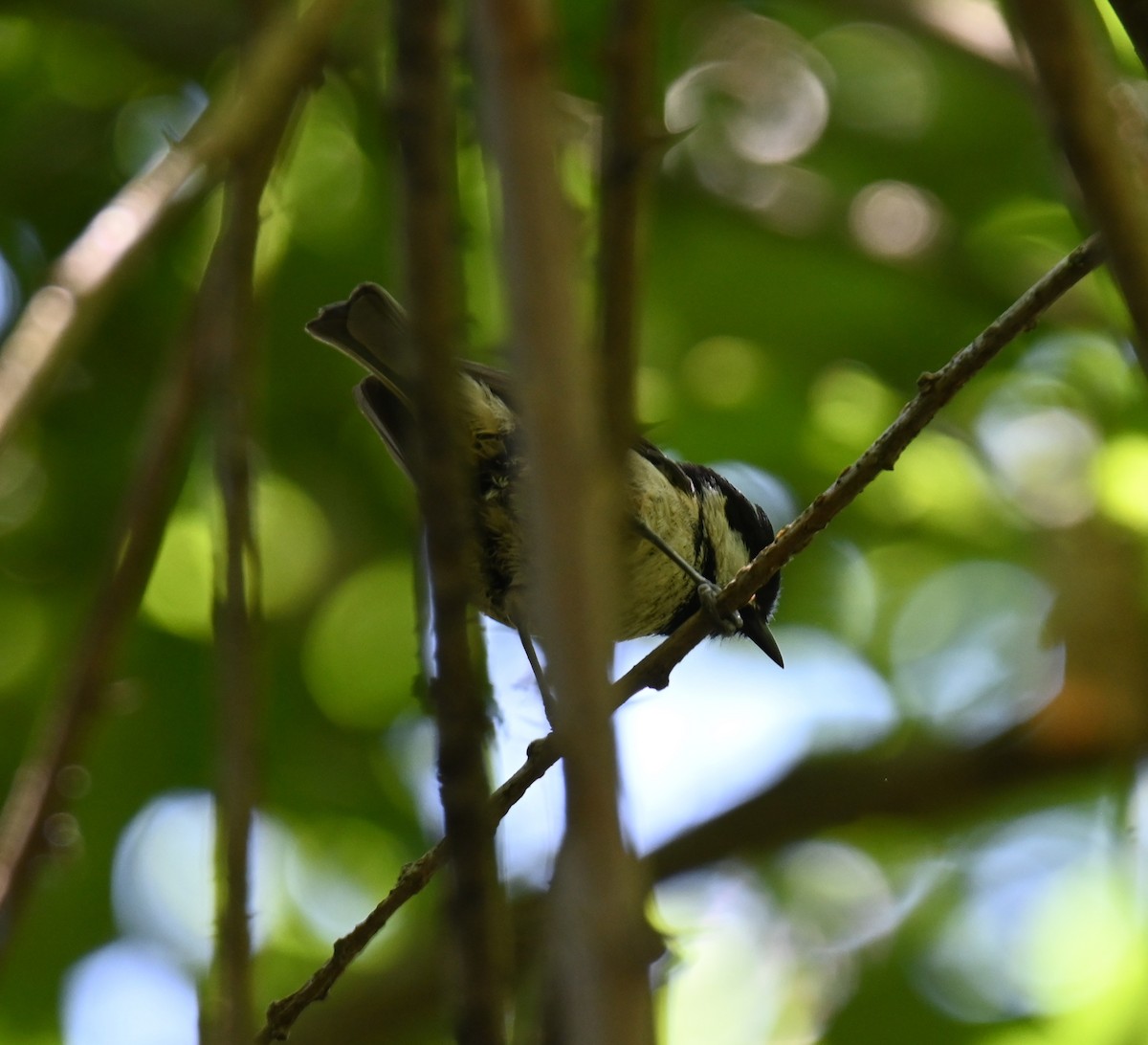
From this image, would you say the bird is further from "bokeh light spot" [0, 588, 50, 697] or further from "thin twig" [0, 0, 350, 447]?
"thin twig" [0, 0, 350, 447]

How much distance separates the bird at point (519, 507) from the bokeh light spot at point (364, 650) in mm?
787

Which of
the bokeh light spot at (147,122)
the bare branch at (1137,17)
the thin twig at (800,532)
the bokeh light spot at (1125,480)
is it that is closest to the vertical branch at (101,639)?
the thin twig at (800,532)

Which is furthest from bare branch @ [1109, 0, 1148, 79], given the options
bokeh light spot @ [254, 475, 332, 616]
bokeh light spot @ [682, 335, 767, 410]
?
bokeh light spot @ [254, 475, 332, 616]

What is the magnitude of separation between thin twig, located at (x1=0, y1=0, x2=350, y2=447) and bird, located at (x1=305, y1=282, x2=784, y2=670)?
1547 mm

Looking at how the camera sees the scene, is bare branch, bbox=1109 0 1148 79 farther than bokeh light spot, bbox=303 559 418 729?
No

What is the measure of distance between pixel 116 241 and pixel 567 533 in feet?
1.78

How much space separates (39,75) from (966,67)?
107 inches

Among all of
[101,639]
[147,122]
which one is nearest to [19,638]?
[147,122]

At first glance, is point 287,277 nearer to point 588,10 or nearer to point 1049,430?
point 588,10

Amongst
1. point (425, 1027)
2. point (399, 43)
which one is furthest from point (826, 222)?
point (399, 43)

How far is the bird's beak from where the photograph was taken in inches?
168

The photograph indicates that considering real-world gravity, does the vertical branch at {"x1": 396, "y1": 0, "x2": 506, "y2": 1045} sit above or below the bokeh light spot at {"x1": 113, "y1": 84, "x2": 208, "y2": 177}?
below

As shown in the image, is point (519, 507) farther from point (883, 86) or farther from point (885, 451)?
point (883, 86)

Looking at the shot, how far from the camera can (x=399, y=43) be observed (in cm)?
111
